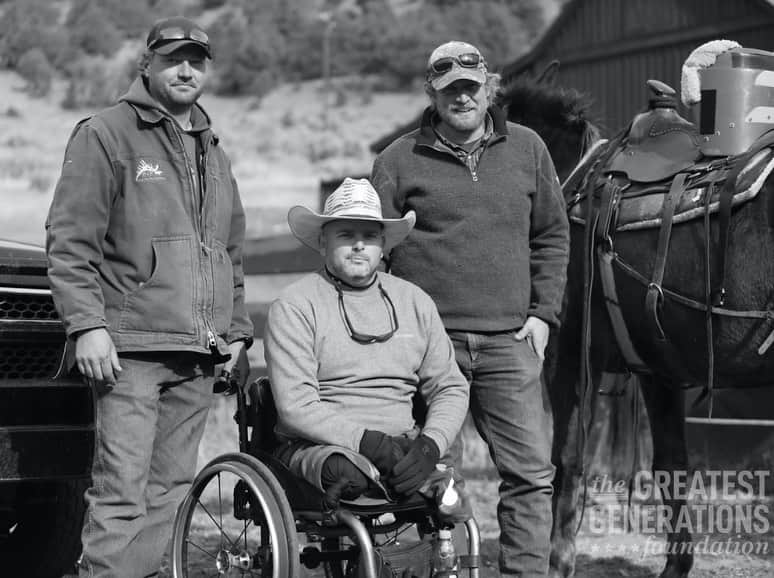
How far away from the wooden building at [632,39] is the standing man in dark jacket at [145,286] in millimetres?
11363

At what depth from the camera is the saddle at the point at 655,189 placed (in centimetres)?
425

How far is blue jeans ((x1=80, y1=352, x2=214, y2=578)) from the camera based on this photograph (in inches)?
134

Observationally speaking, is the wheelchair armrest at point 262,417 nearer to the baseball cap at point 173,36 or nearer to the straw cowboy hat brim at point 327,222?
the straw cowboy hat brim at point 327,222

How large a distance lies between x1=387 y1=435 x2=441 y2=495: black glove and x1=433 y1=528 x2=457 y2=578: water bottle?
0.59 ft

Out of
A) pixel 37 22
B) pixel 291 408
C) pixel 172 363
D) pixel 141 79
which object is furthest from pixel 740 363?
pixel 37 22

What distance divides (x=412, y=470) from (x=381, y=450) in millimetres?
107

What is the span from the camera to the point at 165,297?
11.5 ft

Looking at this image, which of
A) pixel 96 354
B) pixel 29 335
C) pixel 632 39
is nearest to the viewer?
pixel 96 354

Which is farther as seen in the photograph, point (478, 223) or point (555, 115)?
point (555, 115)

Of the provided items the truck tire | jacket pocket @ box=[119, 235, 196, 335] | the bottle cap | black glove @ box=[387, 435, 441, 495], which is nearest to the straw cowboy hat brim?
jacket pocket @ box=[119, 235, 196, 335]

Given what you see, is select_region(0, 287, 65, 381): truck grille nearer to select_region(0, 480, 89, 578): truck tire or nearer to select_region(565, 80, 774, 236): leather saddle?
select_region(0, 480, 89, 578): truck tire

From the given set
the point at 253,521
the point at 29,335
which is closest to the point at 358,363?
the point at 253,521

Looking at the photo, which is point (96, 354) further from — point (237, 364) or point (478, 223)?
point (478, 223)

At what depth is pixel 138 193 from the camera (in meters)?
3.53
